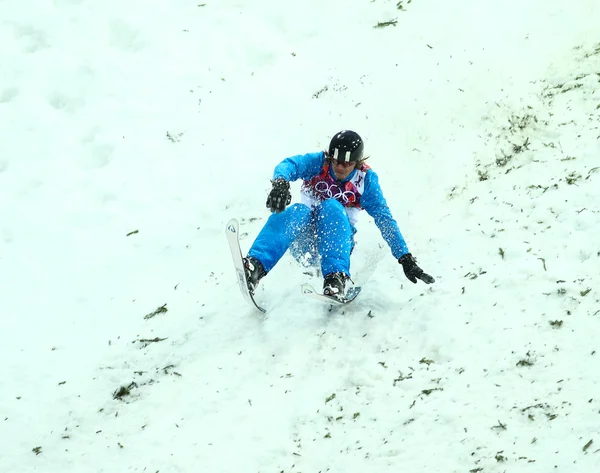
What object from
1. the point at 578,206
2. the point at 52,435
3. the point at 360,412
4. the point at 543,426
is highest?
the point at 578,206

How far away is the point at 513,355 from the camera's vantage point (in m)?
4.37

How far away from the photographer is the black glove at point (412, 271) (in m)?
5.13

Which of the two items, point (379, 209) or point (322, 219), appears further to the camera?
point (379, 209)

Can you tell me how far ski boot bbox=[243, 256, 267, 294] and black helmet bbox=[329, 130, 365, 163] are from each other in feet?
3.99

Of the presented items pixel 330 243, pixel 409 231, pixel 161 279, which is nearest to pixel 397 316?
pixel 330 243

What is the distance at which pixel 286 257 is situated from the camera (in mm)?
6301

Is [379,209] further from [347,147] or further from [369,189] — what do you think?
[347,147]

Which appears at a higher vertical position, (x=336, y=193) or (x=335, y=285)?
(x=336, y=193)

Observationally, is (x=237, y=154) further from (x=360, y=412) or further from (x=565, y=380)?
(x=565, y=380)

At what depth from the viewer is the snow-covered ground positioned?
13.7 feet

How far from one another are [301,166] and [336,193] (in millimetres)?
430

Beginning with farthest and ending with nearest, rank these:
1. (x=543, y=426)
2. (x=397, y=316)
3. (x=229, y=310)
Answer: (x=229, y=310)
(x=397, y=316)
(x=543, y=426)

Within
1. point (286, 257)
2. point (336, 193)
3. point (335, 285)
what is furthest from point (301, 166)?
point (335, 285)

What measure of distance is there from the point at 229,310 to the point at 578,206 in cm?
349
